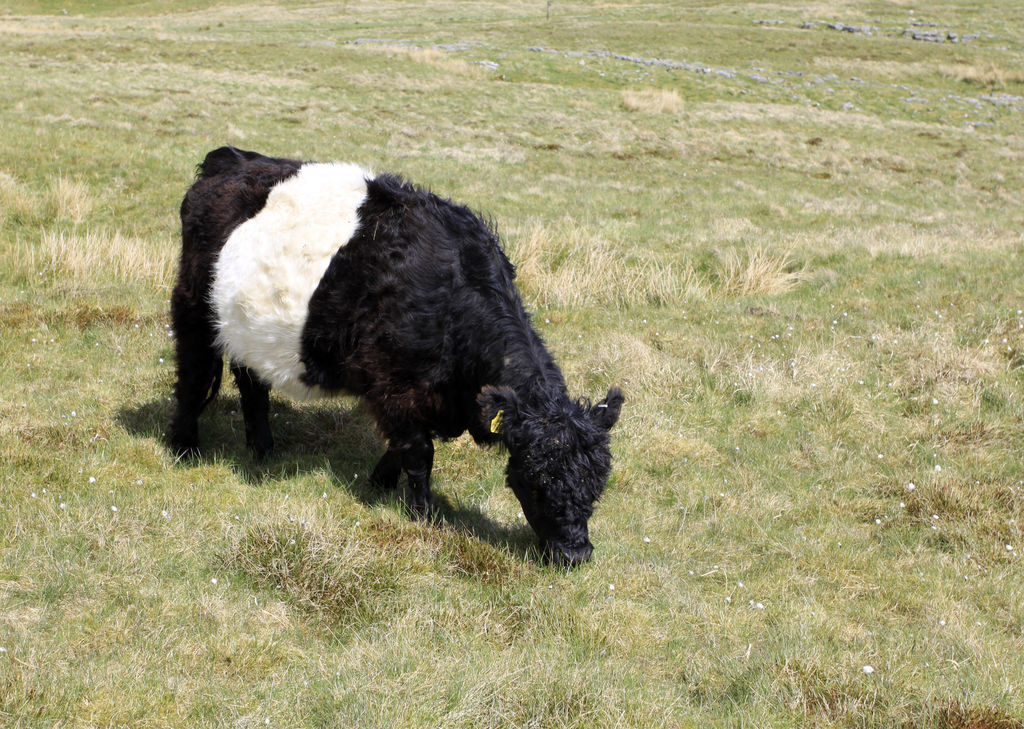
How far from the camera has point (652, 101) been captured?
37969 mm

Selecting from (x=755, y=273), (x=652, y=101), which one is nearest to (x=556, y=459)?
(x=755, y=273)

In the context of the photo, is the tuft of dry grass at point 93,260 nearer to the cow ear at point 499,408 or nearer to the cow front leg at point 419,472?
the cow front leg at point 419,472

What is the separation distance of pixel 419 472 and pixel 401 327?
3.49ft

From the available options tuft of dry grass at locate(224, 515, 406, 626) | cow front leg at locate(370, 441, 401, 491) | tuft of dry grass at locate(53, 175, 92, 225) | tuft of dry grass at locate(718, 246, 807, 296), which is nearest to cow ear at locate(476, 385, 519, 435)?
tuft of dry grass at locate(224, 515, 406, 626)

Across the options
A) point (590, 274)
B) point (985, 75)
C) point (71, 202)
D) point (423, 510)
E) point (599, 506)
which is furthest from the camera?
point (985, 75)

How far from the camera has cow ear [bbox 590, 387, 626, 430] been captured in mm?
5504

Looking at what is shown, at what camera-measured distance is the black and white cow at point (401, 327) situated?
532cm

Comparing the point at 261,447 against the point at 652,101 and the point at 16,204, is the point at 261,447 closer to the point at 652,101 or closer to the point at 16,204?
the point at 16,204

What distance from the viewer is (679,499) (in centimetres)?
679

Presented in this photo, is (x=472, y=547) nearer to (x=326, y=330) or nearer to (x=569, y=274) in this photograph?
(x=326, y=330)

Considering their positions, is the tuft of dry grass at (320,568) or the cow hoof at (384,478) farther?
the cow hoof at (384,478)

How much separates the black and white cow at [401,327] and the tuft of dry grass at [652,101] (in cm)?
3231

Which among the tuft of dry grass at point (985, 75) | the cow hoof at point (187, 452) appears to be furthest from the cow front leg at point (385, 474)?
the tuft of dry grass at point (985, 75)

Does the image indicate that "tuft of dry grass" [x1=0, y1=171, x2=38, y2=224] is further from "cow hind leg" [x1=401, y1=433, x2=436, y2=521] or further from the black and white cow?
"cow hind leg" [x1=401, y1=433, x2=436, y2=521]
